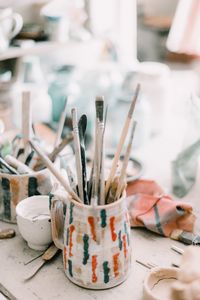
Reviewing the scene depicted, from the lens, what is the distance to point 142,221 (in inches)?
36.9

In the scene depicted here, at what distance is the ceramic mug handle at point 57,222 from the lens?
0.83 meters

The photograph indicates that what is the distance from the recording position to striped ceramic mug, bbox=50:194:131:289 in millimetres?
752

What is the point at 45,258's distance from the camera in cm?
85

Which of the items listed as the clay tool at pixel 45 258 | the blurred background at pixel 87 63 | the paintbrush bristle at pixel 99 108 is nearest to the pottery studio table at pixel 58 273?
the clay tool at pixel 45 258

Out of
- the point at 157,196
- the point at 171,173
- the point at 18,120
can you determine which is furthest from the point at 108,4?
the point at 157,196

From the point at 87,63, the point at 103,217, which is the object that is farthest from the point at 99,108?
the point at 87,63

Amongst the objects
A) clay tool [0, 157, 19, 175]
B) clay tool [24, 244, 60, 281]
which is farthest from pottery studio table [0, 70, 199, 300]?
clay tool [0, 157, 19, 175]

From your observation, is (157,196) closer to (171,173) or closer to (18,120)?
(171,173)

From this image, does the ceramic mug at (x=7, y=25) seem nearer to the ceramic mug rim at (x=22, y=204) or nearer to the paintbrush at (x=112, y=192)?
the ceramic mug rim at (x=22, y=204)

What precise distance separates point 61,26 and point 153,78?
0.35 metres

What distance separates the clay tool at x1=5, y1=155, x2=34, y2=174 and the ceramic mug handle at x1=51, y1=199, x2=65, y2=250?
0.47 feet

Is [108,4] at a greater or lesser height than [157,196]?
greater

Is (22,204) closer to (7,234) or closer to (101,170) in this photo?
(7,234)

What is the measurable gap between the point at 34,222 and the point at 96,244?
150 mm
